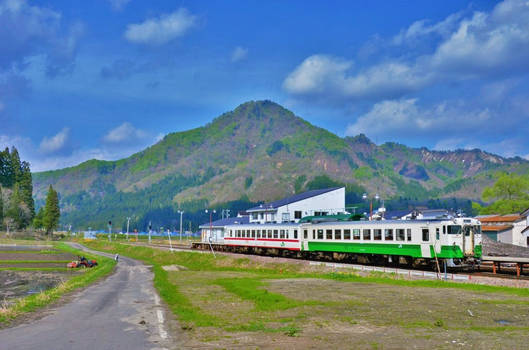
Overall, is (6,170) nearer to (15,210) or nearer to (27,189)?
(27,189)

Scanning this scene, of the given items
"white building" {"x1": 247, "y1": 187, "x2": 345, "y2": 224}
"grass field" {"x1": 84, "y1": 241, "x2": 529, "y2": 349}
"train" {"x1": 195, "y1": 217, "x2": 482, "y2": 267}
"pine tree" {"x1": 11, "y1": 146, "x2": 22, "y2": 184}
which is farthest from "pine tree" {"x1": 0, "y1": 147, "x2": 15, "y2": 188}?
"grass field" {"x1": 84, "y1": 241, "x2": 529, "y2": 349}

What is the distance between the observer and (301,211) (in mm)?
83125

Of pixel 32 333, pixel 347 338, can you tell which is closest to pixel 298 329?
pixel 347 338

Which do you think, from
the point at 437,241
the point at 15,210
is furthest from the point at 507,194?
the point at 15,210

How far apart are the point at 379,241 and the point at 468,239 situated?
26.0 feet

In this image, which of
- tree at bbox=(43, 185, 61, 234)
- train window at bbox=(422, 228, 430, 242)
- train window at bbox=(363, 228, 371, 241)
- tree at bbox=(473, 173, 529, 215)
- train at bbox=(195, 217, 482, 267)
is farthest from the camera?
tree at bbox=(43, 185, 61, 234)

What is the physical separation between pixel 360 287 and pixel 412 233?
1187cm

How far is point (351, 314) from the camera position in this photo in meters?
18.7

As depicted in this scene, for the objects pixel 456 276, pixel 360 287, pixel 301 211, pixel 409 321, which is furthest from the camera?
pixel 301 211

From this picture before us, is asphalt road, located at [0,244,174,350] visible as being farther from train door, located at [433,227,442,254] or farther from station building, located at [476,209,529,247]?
station building, located at [476,209,529,247]

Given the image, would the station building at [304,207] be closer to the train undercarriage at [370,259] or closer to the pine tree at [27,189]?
the train undercarriage at [370,259]

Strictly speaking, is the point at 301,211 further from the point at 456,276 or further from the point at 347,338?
the point at 347,338

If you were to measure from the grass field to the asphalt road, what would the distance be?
1.10 meters

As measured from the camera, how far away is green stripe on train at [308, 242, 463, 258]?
35.8m
